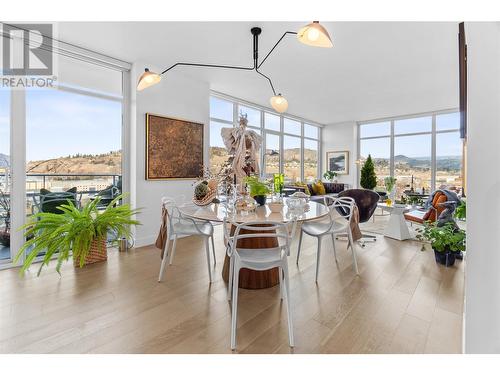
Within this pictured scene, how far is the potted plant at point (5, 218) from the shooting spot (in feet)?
9.00

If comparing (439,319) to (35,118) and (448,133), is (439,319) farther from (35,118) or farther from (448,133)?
(448,133)

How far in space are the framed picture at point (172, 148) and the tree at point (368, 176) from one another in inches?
209

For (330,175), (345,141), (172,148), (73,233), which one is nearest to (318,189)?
(330,175)

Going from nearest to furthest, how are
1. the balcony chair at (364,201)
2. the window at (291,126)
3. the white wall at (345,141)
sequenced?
1. the balcony chair at (364,201)
2. the window at (291,126)
3. the white wall at (345,141)

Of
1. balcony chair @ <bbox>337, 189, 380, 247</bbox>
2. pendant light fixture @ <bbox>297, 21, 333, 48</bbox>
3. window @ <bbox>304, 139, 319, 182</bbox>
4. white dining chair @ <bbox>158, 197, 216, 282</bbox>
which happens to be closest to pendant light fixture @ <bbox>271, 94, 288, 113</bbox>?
pendant light fixture @ <bbox>297, 21, 333, 48</bbox>

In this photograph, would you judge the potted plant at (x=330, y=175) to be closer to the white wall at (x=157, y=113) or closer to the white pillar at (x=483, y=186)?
the white wall at (x=157, y=113)

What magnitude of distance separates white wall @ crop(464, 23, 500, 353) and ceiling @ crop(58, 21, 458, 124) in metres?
1.89

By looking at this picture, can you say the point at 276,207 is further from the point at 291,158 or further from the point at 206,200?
the point at 291,158

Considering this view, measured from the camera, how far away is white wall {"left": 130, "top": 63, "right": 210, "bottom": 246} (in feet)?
11.5

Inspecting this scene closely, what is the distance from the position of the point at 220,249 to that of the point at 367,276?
6.00 ft

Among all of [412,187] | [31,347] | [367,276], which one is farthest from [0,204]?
[412,187]

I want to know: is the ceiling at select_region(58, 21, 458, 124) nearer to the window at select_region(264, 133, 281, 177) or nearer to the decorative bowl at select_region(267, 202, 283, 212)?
the window at select_region(264, 133, 281, 177)

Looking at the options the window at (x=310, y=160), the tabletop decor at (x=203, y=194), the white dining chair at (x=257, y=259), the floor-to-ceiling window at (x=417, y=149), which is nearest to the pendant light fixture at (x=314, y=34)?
the white dining chair at (x=257, y=259)

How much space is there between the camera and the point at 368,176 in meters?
7.40
